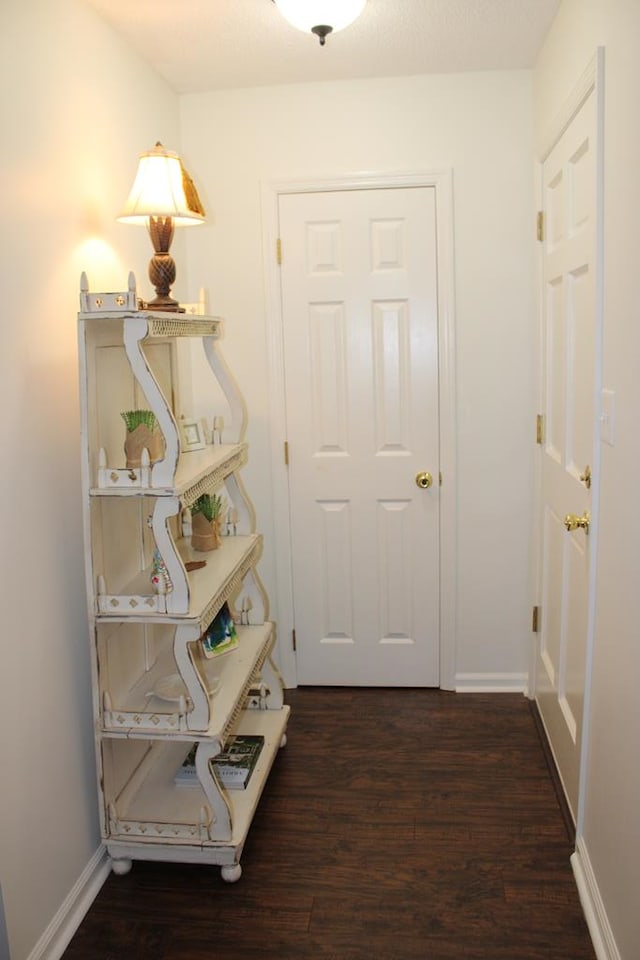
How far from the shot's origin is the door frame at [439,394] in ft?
10.2

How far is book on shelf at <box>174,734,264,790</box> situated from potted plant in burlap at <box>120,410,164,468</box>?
2.89 ft

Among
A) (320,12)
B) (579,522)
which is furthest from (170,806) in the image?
(320,12)

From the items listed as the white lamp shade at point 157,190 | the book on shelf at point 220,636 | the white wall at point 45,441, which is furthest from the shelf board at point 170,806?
the white lamp shade at point 157,190

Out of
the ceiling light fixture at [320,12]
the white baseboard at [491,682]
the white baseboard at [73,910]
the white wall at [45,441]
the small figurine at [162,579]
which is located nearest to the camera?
the white wall at [45,441]

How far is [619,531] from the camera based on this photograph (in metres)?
1.84

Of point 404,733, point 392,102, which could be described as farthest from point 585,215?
point 404,733

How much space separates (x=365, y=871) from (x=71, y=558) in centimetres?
117

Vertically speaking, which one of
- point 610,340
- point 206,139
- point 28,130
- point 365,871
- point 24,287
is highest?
point 206,139

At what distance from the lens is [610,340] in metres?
1.94

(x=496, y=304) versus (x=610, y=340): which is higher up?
(x=496, y=304)

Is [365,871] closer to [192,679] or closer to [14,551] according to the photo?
[192,679]

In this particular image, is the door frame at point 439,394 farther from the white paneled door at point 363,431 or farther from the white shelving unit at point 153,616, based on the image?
the white shelving unit at point 153,616

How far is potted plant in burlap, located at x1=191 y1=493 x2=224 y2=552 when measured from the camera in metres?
2.60

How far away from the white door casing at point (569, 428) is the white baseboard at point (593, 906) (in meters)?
0.16
